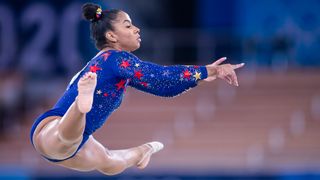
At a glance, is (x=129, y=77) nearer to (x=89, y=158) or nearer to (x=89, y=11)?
(x=89, y=11)

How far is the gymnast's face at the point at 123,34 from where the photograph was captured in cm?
583

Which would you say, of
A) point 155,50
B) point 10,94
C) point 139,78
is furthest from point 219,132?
point 139,78

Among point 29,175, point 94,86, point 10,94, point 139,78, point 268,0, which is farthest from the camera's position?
point 268,0

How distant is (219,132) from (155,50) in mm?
2005

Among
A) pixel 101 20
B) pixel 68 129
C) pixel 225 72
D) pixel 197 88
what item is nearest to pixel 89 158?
pixel 68 129

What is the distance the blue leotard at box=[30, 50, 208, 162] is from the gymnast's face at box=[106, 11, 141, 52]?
4.0 inches

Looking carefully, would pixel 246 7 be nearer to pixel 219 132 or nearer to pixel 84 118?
pixel 219 132

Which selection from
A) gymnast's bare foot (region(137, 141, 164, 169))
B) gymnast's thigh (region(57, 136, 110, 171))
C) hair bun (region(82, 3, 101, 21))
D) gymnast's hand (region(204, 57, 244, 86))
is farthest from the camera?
gymnast's bare foot (region(137, 141, 164, 169))

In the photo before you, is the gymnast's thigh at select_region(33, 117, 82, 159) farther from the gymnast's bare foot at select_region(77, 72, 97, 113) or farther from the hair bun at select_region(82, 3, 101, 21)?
the hair bun at select_region(82, 3, 101, 21)

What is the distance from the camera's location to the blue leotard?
18.7 ft

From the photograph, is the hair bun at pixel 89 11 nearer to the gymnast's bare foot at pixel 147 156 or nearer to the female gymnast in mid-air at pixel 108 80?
the female gymnast in mid-air at pixel 108 80

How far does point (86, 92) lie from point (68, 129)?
0.34 m

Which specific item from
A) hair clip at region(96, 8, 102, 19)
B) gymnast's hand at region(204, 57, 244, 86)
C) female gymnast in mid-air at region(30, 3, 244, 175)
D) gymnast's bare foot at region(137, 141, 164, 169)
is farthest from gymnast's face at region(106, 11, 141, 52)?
gymnast's bare foot at region(137, 141, 164, 169)

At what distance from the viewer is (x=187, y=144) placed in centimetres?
1063
